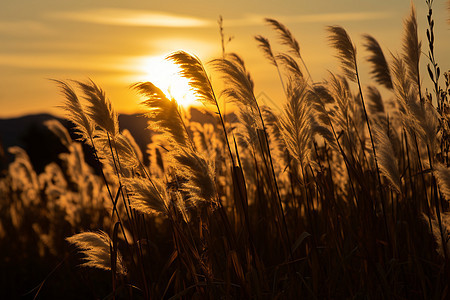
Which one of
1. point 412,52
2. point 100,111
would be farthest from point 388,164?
point 100,111

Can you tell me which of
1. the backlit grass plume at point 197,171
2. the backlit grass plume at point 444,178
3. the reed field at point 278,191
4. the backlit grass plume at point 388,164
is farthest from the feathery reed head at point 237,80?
the backlit grass plume at point 444,178

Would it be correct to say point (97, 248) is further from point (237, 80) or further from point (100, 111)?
point (237, 80)

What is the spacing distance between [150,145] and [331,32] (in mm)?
2424

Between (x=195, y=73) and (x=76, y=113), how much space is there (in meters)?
0.73

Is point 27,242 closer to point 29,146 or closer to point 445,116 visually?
point 445,116

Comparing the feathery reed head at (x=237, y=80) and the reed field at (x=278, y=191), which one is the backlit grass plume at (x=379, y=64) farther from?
the feathery reed head at (x=237, y=80)

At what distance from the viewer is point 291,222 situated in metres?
4.50

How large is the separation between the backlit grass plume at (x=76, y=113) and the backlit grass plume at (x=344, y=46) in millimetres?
1667

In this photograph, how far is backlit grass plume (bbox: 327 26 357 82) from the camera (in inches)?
139

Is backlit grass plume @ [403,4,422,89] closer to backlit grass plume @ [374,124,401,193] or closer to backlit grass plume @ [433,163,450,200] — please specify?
backlit grass plume @ [374,124,401,193]

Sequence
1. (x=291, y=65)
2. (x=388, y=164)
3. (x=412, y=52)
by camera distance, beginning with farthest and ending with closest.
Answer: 1. (x=291, y=65)
2. (x=412, y=52)
3. (x=388, y=164)

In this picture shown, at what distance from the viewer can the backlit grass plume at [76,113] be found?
9.64 ft

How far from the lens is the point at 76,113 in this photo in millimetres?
2969

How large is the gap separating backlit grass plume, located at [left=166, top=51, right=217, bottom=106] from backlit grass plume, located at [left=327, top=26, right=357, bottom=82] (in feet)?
3.66
